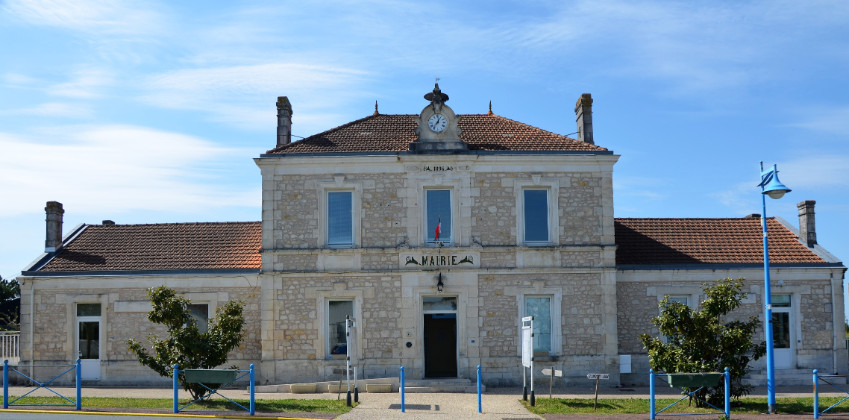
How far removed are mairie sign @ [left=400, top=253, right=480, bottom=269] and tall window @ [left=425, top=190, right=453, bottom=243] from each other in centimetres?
43

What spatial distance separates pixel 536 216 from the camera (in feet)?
68.5

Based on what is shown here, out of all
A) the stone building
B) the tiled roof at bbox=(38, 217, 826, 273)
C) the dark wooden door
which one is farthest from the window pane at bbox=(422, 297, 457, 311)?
the tiled roof at bbox=(38, 217, 826, 273)

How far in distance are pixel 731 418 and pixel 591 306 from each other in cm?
616

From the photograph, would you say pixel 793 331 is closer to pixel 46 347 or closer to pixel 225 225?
pixel 225 225

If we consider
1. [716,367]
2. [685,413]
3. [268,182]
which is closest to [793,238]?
[716,367]

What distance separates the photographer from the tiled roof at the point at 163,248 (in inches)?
854

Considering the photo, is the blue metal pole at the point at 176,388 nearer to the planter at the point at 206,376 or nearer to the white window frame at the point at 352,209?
the planter at the point at 206,376

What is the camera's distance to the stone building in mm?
20469

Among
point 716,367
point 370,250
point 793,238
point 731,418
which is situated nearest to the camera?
point 731,418

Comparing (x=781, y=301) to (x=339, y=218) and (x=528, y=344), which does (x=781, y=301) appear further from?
(x=339, y=218)

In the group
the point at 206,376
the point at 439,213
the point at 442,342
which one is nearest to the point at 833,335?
the point at 442,342

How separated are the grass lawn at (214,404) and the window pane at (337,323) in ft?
10.7

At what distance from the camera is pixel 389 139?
21.5 m

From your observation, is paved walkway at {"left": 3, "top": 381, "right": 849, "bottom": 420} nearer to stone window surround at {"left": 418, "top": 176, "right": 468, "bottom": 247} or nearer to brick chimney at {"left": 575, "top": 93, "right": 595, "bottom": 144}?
stone window surround at {"left": 418, "top": 176, "right": 468, "bottom": 247}
